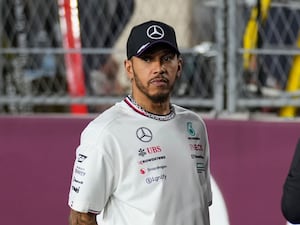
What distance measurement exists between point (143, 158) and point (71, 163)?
2.13 metres

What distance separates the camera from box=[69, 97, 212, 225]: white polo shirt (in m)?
2.83

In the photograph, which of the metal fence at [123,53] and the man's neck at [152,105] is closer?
the man's neck at [152,105]

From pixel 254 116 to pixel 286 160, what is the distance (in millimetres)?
387

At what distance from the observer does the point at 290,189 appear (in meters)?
3.00

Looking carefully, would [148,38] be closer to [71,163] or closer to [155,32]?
[155,32]

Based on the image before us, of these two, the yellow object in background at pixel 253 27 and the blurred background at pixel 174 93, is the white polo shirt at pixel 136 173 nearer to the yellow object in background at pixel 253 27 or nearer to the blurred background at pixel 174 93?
Result: the blurred background at pixel 174 93

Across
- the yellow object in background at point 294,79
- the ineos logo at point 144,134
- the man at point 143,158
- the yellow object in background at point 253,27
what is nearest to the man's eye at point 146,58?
the man at point 143,158

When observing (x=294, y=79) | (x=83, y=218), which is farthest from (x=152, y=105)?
(x=294, y=79)

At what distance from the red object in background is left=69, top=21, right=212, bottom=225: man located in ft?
8.08

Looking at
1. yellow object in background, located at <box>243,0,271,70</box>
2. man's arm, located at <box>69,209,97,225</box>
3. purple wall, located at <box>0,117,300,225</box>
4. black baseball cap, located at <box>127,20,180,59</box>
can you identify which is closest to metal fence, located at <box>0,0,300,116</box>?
yellow object in background, located at <box>243,0,271,70</box>

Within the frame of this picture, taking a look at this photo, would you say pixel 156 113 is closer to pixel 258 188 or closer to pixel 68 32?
pixel 258 188

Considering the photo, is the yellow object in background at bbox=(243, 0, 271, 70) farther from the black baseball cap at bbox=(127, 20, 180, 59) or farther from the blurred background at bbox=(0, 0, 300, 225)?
the black baseball cap at bbox=(127, 20, 180, 59)

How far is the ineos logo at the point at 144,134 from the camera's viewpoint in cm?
288

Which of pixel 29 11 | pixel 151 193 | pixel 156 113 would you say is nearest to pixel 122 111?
pixel 156 113
